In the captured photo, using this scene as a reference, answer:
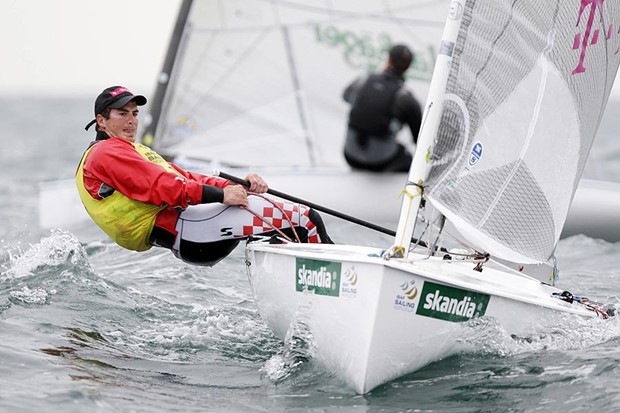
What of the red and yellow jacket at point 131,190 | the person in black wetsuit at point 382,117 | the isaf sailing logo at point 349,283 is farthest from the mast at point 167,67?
the isaf sailing logo at point 349,283

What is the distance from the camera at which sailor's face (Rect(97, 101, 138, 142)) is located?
147 inches

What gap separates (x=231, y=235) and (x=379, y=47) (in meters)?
4.47

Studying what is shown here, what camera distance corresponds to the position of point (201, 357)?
369 cm

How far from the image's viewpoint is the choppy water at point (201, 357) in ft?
10.1

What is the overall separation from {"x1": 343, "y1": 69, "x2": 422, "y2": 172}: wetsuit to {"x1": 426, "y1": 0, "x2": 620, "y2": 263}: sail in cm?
262

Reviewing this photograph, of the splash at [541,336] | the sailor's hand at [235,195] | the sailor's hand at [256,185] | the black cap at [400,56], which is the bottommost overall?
the splash at [541,336]

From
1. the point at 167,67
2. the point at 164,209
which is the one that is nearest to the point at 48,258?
the point at 164,209

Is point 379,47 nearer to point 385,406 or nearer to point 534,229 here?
point 534,229

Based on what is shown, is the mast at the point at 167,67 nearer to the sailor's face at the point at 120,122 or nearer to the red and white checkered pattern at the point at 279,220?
the sailor's face at the point at 120,122

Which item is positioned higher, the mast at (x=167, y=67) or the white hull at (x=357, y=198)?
the mast at (x=167, y=67)

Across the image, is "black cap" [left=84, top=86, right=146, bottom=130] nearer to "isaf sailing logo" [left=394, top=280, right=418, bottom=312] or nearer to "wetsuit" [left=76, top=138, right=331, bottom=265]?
"wetsuit" [left=76, top=138, right=331, bottom=265]

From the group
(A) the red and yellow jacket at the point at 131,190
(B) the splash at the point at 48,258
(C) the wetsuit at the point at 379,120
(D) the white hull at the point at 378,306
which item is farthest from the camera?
(C) the wetsuit at the point at 379,120

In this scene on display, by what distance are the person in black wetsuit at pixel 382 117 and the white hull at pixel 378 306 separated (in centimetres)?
311

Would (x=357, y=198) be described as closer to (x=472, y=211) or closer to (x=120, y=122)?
(x=120, y=122)
